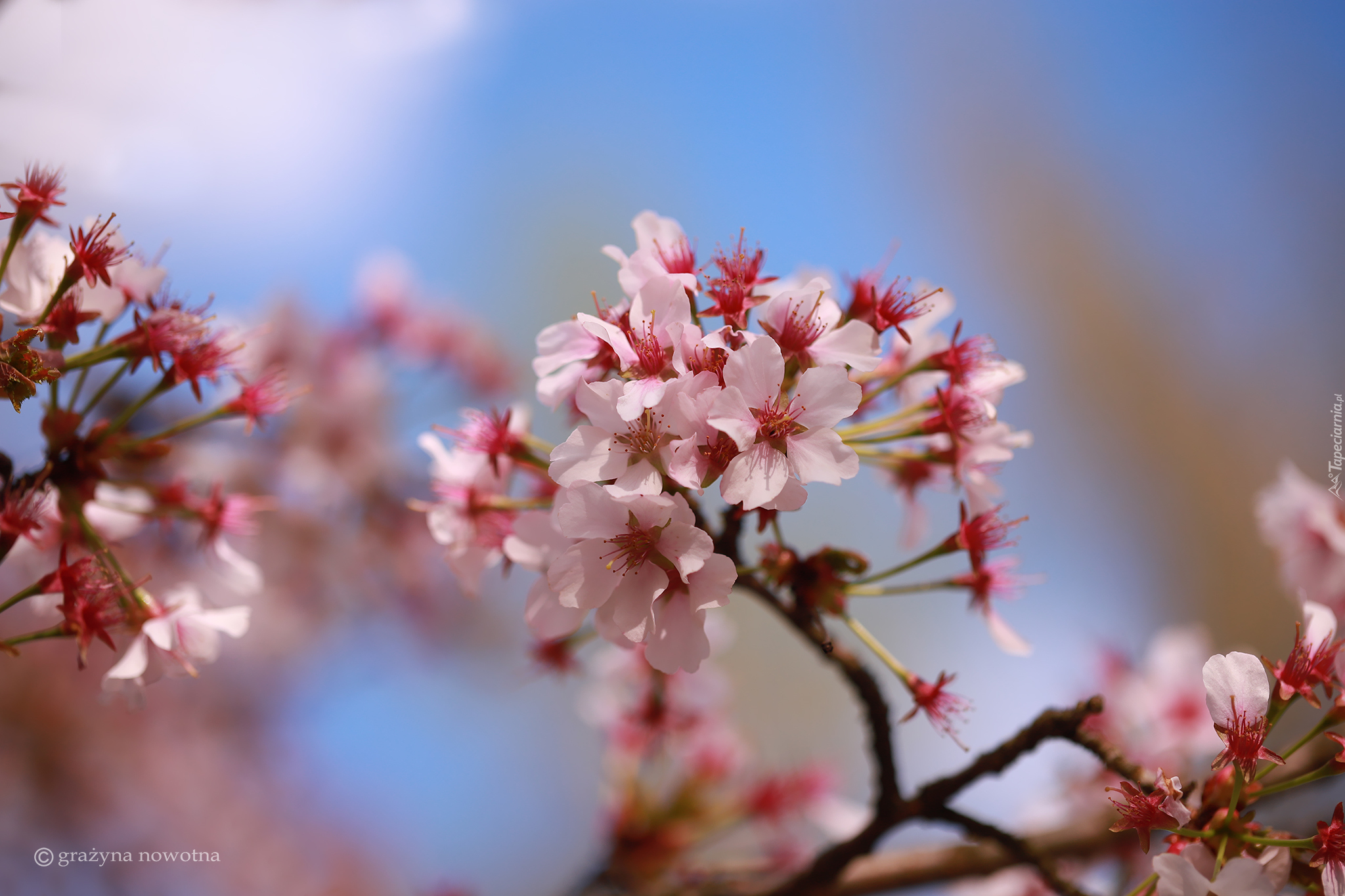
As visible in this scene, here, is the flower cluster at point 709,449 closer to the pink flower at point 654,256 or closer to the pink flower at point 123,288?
the pink flower at point 654,256

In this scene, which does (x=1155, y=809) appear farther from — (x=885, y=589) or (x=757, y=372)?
(x=757, y=372)

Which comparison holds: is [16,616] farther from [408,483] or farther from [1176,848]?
[1176,848]

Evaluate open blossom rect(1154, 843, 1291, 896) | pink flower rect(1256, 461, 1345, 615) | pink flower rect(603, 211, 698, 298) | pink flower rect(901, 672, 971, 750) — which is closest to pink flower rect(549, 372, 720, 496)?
pink flower rect(603, 211, 698, 298)

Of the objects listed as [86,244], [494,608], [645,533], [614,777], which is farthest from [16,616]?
[645,533]

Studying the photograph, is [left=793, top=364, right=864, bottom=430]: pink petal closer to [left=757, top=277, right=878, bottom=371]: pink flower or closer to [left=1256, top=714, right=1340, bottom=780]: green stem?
[left=757, top=277, right=878, bottom=371]: pink flower

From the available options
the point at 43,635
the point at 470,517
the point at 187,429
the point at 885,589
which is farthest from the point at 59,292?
the point at 885,589

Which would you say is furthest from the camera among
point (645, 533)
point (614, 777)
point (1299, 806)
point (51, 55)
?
point (614, 777)
